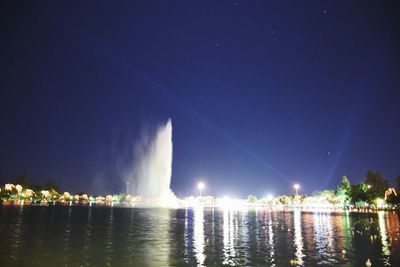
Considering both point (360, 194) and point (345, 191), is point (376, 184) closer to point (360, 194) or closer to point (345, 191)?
point (360, 194)

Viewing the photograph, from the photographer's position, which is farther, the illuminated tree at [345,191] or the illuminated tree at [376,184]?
the illuminated tree at [345,191]

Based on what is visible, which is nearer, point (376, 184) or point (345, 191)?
point (376, 184)

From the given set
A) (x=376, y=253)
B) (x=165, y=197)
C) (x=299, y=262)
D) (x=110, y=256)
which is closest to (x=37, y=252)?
(x=110, y=256)

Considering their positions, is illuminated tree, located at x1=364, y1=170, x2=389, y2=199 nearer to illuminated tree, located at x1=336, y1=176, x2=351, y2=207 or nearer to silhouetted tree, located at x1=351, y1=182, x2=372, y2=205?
silhouetted tree, located at x1=351, y1=182, x2=372, y2=205

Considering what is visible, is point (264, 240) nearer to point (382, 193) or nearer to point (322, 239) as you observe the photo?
point (322, 239)

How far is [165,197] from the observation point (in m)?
162

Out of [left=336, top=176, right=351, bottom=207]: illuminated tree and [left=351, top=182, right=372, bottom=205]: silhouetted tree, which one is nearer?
[left=351, top=182, right=372, bottom=205]: silhouetted tree

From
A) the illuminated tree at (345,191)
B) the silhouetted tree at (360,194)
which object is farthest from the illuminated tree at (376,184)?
the illuminated tree at (345,191)

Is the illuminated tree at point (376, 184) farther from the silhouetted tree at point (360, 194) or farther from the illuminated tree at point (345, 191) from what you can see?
the illuminated tree at point (345, 191)

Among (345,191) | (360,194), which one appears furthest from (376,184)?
(345,191)

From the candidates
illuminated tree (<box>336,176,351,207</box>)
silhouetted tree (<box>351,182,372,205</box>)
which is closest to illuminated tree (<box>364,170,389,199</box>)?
silhouetted tree (<box>351,182,372,205</box>)

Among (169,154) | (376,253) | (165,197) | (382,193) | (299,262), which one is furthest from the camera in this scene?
(165,197)

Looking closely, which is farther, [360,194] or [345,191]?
[345,191]

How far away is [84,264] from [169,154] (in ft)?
376
